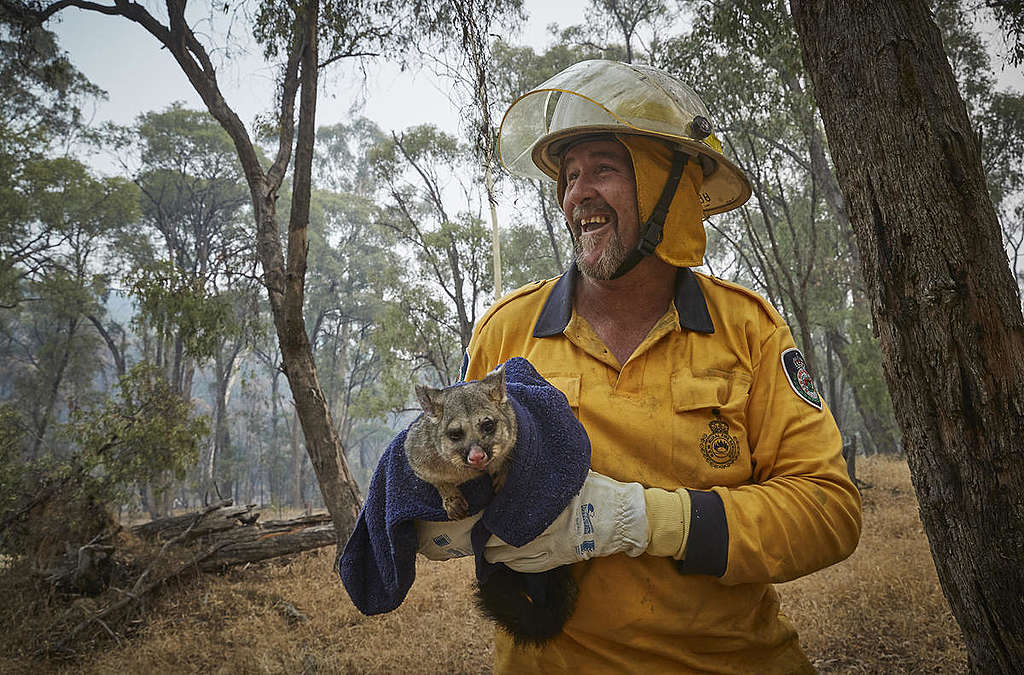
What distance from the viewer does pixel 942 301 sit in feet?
7.10

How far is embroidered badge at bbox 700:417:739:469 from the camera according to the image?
1916 mm

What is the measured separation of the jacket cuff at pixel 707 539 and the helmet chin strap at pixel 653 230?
0.98m

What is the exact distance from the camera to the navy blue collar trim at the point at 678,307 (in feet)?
6.91

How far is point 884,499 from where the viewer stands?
37.3 ft

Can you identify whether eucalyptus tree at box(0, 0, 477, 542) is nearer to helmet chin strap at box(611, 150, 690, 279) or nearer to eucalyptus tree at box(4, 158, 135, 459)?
helmet chin strap at box(611, 150, 690, 279)

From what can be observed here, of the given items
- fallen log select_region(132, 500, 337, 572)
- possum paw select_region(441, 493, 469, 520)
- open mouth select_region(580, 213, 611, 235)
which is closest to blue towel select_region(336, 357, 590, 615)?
possum paw select_region(441, 493, 469, 520)

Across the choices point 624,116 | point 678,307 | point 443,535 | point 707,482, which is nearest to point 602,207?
point 624,116

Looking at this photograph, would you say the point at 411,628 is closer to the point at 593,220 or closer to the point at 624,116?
the point at 593,220

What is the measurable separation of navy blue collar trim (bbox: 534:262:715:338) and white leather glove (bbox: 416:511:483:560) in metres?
0.79

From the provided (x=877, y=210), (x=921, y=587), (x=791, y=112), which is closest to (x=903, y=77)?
(x=877, y=210)

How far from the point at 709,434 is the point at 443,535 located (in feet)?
3.20

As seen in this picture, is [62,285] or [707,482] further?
[62,285]

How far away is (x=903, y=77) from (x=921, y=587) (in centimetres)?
595

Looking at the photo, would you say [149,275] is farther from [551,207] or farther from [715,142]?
[551,207]
